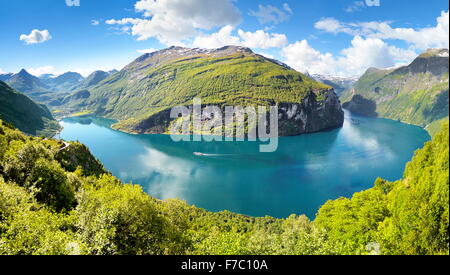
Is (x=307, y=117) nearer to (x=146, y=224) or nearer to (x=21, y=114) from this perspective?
(x=146, y=224)

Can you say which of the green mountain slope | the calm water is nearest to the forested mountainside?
the green mountain slope

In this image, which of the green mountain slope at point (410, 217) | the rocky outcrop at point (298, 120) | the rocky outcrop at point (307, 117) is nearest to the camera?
the green mountain slope at point (410, 217)

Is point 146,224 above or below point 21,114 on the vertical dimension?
below

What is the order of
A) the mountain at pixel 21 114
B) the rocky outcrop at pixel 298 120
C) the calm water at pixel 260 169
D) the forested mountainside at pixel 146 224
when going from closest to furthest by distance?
the forested mountainside at pixel 146 224
the calm water at pixel 260 169
the mountain at pixel 21 114
the rocky outcrop at pixel 298 120

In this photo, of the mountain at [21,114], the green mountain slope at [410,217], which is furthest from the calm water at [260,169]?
the mountain at [21,114]

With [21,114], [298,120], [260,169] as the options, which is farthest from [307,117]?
[21,114]

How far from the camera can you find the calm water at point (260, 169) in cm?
6669

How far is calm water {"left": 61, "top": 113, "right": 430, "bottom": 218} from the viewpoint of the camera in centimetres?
6669

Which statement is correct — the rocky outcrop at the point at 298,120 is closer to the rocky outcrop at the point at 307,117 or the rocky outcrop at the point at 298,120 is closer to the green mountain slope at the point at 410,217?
the rocky outcrop at the point at 307,117

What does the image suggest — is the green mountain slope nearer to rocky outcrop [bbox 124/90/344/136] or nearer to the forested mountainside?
the forested mountainside

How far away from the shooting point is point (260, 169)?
296 ft
